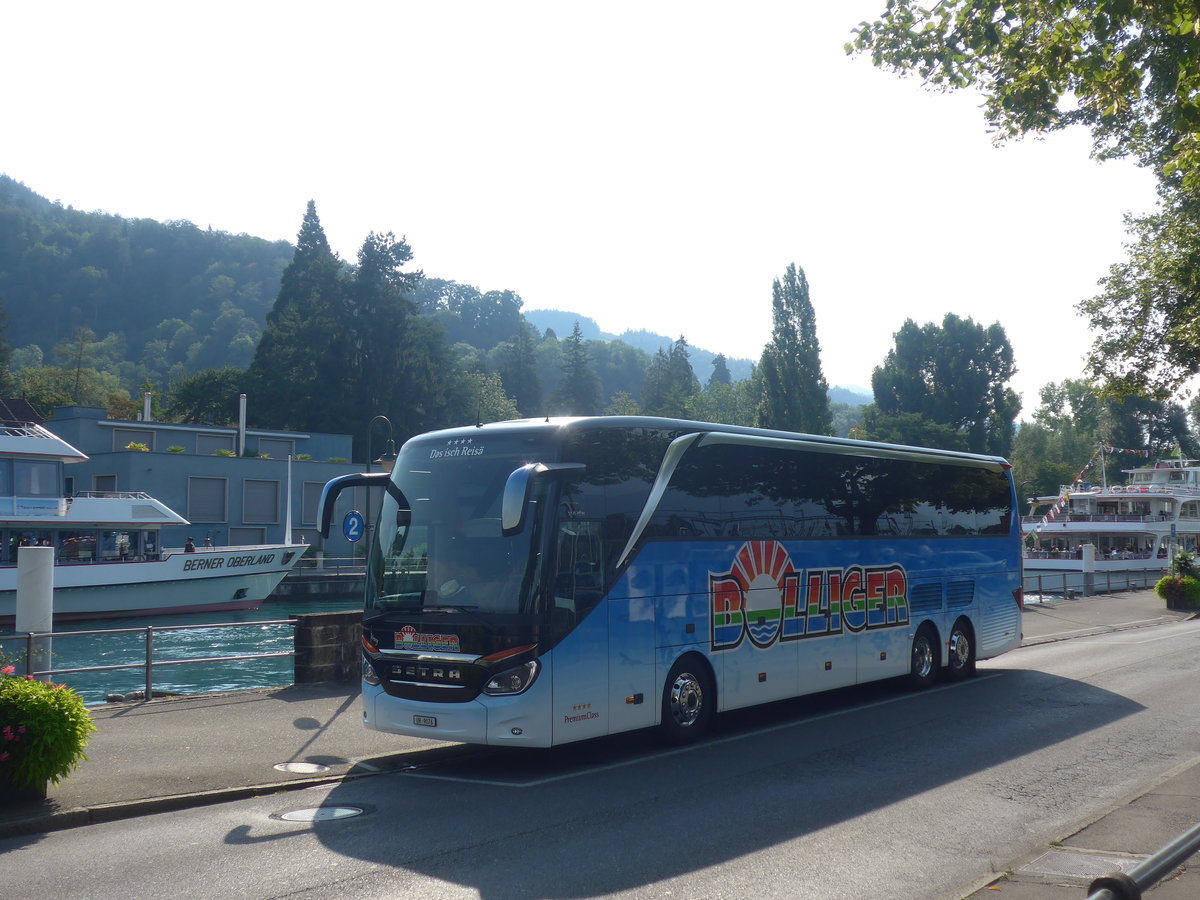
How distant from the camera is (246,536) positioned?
2429 inches

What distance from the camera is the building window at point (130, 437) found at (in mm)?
61438

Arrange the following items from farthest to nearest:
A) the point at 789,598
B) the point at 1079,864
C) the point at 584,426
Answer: the point at 789,598, the point at 584,426, the point at 1079,864

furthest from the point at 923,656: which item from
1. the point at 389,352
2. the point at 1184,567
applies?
the point at 389,352

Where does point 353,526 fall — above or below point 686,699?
above

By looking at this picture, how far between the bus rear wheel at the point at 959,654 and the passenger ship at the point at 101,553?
112ft

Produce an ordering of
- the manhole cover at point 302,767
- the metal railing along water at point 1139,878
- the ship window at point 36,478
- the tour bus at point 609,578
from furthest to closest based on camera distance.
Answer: the ship window at point 36,478 → the manhole cover at point 302,767 → the tour bus at point 609,578 → the metal railing along water at point 1139,878

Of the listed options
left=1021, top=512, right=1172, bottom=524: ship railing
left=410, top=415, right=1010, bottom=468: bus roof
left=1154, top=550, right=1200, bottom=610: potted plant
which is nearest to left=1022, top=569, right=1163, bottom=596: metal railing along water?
left=1154, top=550, right=1200, bottom=610: potted plant

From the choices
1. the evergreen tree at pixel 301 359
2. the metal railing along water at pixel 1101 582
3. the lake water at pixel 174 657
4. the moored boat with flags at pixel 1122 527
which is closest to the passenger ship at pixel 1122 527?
the moored boat with flags at pixel 1122 527

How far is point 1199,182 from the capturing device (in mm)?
12625

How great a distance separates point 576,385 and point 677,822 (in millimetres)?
112135

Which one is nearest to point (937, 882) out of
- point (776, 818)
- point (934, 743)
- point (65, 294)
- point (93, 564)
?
point (776, 818)

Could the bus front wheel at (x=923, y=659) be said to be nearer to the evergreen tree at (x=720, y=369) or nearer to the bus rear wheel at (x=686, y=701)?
the bus rear wheel at (x=686, y=701)

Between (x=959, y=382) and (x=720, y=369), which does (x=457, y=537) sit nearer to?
(x=959, y=382)

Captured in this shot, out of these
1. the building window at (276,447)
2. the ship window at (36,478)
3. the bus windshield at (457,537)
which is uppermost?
the building window at (276,447)
